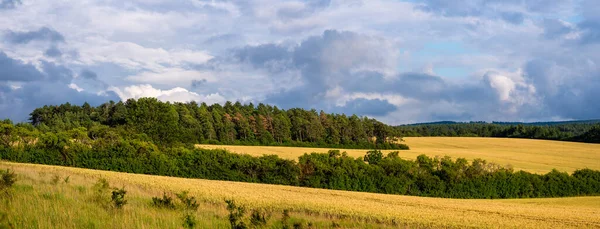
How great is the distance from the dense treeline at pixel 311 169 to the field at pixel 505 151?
42.2 ft

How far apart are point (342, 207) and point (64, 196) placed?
55.5ft

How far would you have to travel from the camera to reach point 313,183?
51.0m

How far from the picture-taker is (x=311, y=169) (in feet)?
171

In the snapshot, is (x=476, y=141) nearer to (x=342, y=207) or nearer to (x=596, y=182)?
(x=596, y=182)

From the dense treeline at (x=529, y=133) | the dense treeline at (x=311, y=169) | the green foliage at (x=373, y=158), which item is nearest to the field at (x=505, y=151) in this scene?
the green foliage at (x=373, y=158)

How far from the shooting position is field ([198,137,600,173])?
246 feet

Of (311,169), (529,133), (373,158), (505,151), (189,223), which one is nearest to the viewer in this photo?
(189,223)

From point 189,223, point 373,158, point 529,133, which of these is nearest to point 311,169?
point 373,158

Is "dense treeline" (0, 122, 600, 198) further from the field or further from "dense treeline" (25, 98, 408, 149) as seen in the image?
"dense treeline" (25, 98, 408, 149)

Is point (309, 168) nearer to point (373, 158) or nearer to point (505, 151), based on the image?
point (373, 158)

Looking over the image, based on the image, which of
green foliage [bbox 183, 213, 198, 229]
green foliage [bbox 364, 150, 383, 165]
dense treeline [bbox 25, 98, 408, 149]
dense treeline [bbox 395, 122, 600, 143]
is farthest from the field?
green foliage [bbox 183, 213, 198, 229]

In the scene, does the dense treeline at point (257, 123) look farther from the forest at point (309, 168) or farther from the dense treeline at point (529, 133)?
the forest at point (309, 168)

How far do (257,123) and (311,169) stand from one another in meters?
62.2

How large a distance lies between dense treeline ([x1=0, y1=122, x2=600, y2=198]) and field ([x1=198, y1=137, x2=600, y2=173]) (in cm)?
1287
